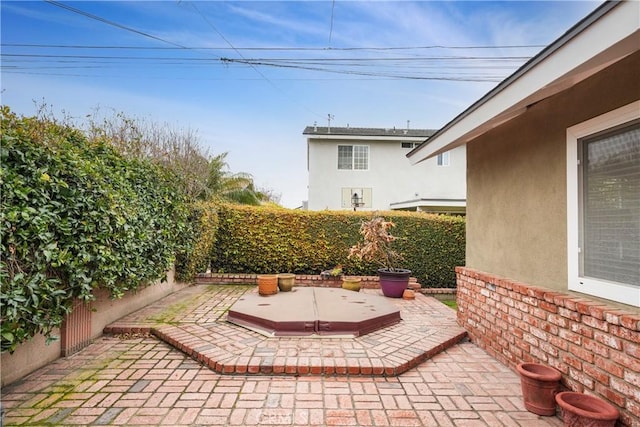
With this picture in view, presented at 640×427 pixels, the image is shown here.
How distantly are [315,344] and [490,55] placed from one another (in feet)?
33.6

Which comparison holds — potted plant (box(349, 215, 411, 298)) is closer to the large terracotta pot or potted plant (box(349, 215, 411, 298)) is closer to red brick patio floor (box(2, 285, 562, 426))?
the large terracotta pot

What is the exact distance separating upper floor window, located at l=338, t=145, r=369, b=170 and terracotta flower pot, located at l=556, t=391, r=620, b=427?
15.2 m

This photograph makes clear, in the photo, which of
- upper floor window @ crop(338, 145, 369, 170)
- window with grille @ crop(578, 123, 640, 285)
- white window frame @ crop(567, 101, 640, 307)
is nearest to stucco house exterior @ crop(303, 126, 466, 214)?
upper floor window @ crop(338, 145, 369, 170)

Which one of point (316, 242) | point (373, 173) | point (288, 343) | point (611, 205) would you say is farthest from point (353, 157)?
point (611, 205)

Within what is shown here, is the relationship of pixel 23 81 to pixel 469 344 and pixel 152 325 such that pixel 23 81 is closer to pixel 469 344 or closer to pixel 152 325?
pixel 152 325

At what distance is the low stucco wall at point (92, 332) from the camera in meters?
2.89

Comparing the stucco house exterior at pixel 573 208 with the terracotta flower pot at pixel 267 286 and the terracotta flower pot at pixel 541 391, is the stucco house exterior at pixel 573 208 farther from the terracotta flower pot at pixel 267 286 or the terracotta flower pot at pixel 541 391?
the terracotta flower pot at pixel 267 286

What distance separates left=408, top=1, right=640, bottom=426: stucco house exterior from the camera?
2.05 m

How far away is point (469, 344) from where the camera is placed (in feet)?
13.9

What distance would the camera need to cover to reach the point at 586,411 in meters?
2.14

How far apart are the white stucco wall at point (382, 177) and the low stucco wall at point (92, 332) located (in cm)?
1109

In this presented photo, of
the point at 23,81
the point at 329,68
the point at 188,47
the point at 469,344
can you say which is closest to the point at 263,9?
the point at 188,47

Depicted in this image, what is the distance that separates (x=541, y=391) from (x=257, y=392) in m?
2.53

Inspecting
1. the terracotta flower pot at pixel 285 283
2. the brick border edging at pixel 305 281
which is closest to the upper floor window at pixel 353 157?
the brick border edging at pixel 305 281
